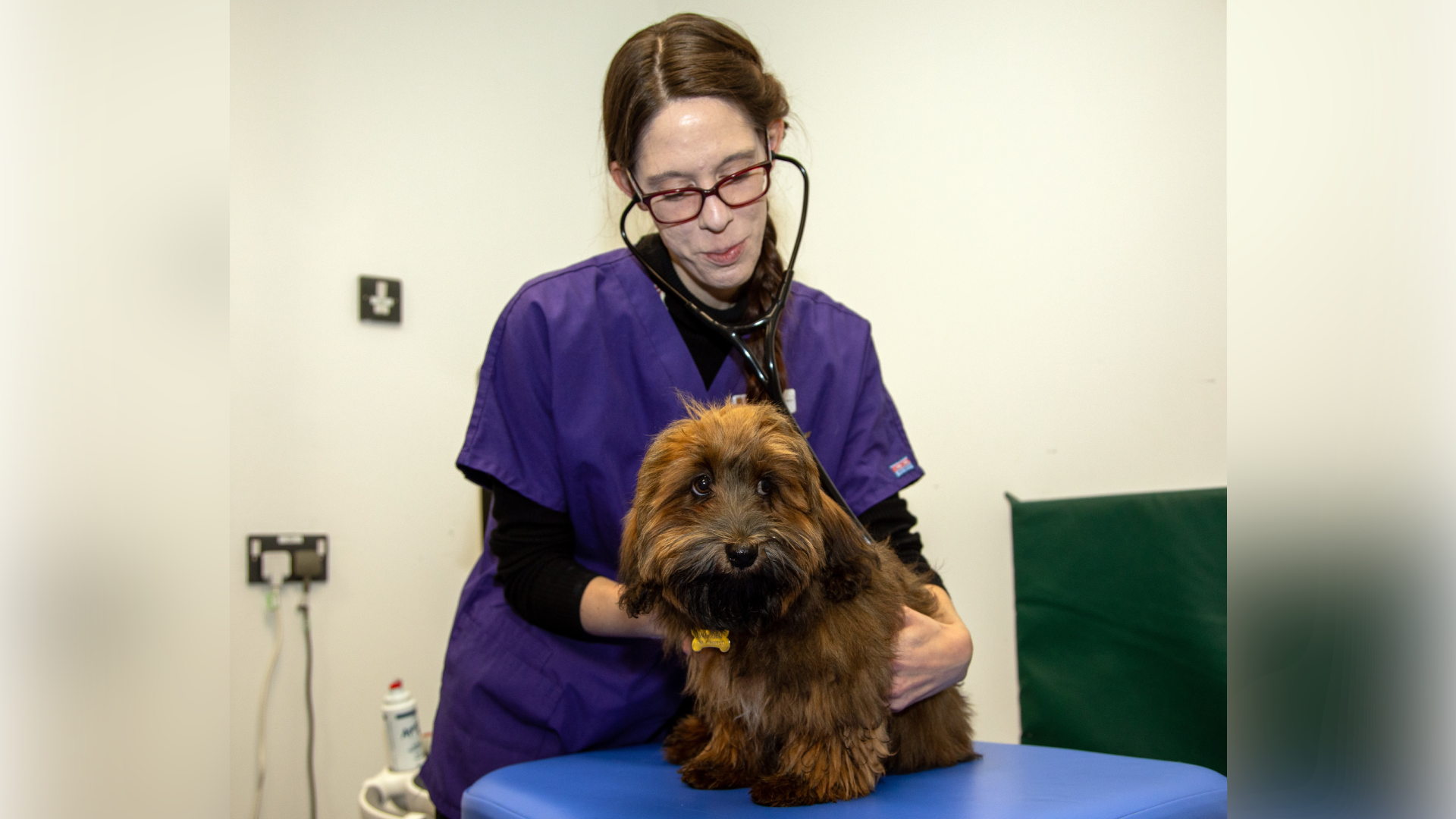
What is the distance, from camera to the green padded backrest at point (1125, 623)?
2297 mm

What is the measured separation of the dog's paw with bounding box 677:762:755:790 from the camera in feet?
4.09

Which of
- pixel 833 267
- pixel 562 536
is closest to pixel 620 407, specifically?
pixel 562 536

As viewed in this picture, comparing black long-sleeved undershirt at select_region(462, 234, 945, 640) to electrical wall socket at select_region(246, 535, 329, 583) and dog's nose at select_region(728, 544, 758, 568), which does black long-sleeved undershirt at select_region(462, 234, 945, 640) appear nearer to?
dog's nose at select_region(728, 544, 758, 568)

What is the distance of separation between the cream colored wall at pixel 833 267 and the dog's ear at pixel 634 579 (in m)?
1.71

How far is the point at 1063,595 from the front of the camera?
8.31ft

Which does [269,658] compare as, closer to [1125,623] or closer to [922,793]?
[922,793]

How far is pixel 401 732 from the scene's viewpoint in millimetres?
2602

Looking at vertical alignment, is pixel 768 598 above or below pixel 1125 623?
above

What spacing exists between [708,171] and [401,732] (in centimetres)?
195

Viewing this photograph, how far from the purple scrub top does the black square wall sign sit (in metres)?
1.56

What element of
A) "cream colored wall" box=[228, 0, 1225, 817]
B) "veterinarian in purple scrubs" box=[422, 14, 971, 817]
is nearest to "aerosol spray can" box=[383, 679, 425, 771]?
"cream colored wall" box=[228, 0, 1225, 817]
